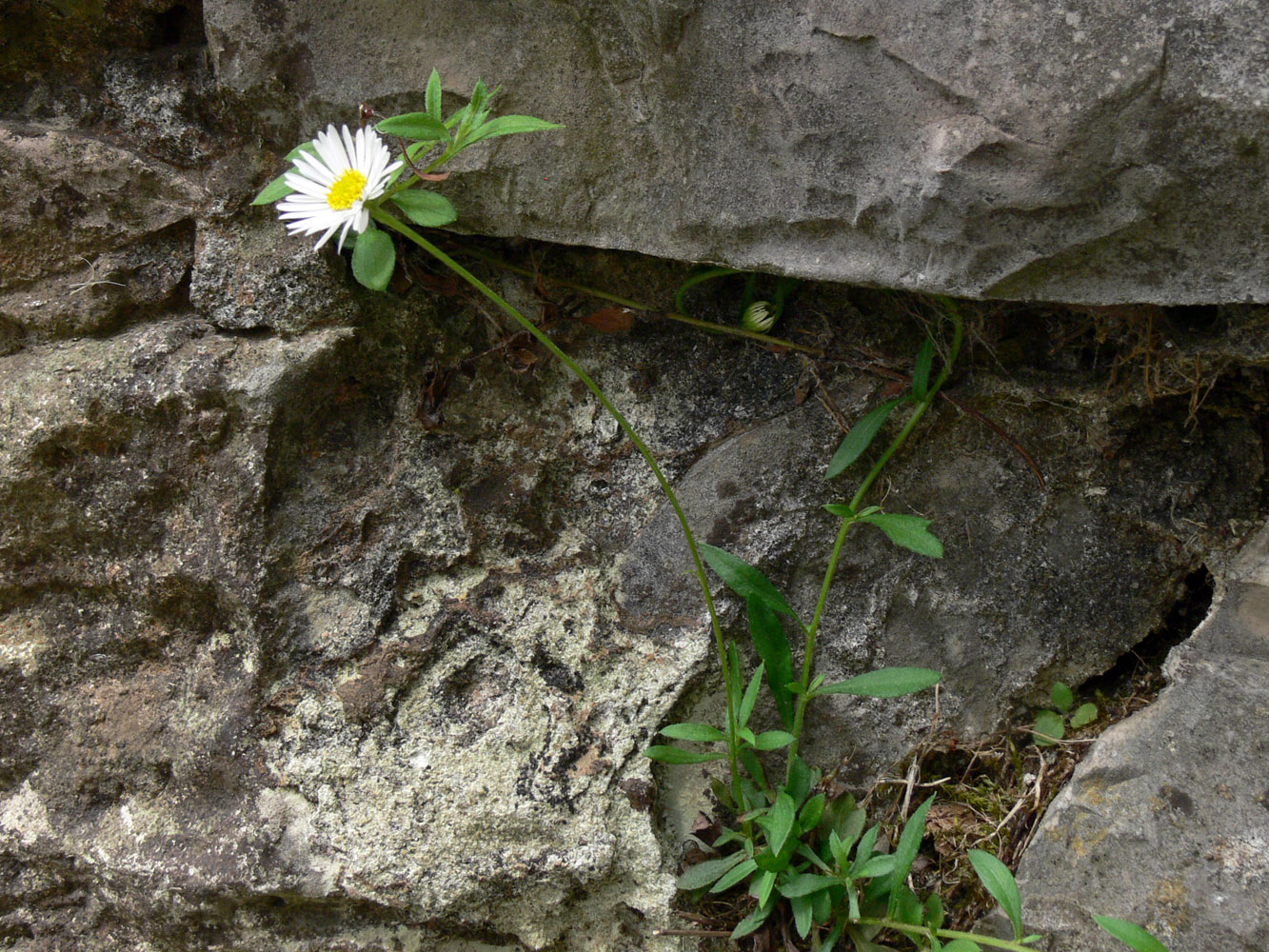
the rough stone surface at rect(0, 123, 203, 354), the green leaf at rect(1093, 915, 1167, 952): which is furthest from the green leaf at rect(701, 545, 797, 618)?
the rough stone surface at rect(0, 123, 203, 354)

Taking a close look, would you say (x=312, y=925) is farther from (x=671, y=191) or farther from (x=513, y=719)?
(x=671, y=191)

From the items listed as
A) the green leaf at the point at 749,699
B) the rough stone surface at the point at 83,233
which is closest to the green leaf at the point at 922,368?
the green leaf at the point at 749,699

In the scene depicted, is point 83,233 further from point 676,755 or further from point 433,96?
point 676,755

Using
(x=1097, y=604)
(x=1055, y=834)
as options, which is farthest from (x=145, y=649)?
(x=1097, y=604)

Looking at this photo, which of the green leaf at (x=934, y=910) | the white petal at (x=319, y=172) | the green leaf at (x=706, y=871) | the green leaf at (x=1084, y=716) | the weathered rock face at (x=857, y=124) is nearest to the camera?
the weathered rock face at (x=857, y=124)

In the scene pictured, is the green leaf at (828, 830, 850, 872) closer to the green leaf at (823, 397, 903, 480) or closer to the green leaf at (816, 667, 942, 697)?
the green leaf at (816, 667, 942, 697)

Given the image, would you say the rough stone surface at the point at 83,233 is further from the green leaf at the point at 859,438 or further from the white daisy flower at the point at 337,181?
the green leaf at the point at 859,438
